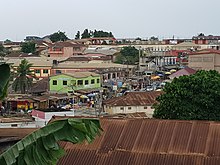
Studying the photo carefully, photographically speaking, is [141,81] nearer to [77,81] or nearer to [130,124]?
[77,81]

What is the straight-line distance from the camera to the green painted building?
32.9 meters

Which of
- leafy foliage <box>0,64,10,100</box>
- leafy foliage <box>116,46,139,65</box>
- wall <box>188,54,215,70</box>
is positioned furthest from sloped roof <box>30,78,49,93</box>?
leafy foliage <box>0,64,10,100</box>

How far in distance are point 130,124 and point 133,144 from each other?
0.85 m

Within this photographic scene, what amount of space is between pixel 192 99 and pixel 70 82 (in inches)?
680

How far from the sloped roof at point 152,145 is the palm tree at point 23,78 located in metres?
19.8

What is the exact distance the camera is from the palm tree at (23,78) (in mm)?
30109

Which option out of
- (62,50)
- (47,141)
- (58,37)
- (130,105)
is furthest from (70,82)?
(58,37)

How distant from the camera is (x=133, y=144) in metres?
10.5

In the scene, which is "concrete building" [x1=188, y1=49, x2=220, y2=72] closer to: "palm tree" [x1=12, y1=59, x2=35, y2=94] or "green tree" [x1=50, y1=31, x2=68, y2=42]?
"palm tree" [x1=12, y1=59, x2=35, y2=94]

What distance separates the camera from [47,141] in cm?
414

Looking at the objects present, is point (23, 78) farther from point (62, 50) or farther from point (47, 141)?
point (62, 50)

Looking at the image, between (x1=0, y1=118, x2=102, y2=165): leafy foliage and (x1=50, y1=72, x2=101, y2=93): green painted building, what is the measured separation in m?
28.0

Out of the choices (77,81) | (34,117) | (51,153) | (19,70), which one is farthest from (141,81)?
(51,153)

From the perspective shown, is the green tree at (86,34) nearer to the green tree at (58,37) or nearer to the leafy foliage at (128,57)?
the green tree at (58,37)
